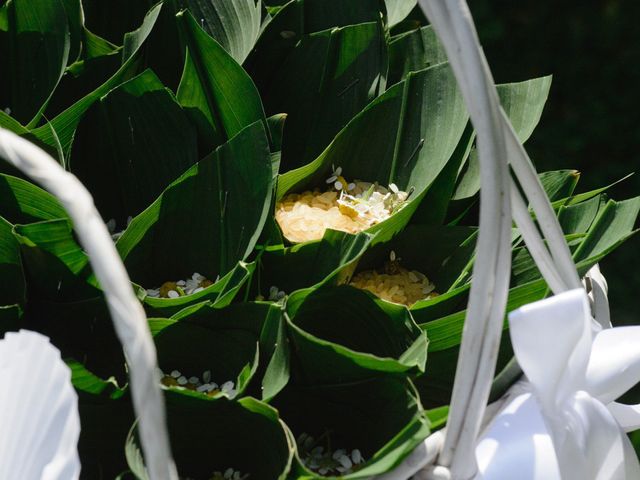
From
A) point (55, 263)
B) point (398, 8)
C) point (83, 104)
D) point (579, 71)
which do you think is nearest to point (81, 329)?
point (55, 263)

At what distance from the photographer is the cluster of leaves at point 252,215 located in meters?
0.49

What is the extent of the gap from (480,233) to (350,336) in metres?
0.15

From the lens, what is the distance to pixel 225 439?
19.8 inches

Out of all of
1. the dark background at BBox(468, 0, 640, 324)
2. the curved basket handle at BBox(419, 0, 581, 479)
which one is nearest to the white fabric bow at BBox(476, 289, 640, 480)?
the curved basket handle at BBox(419, 0, 581, 479)

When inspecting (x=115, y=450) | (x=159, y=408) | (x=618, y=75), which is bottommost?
(x=618, y=75)

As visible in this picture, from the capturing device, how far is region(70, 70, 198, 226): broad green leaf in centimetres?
57

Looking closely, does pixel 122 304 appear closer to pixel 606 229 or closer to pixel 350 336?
pixel 350 336

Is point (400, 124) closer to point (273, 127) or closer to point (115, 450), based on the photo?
point (273, 127)

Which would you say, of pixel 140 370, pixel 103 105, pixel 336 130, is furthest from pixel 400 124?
pixel 140 370

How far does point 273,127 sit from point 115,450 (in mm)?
221

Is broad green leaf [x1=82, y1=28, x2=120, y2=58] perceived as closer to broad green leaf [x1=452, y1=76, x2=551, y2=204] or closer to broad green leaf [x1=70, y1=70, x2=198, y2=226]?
broad green leaf [x1=70, y1=70, x2=198, y2=226]

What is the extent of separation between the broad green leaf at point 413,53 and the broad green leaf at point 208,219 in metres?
0.18

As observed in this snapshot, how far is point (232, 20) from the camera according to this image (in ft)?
2.15

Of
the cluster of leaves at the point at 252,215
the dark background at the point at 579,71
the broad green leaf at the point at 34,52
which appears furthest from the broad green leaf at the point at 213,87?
the dark background at the point at 579,71
